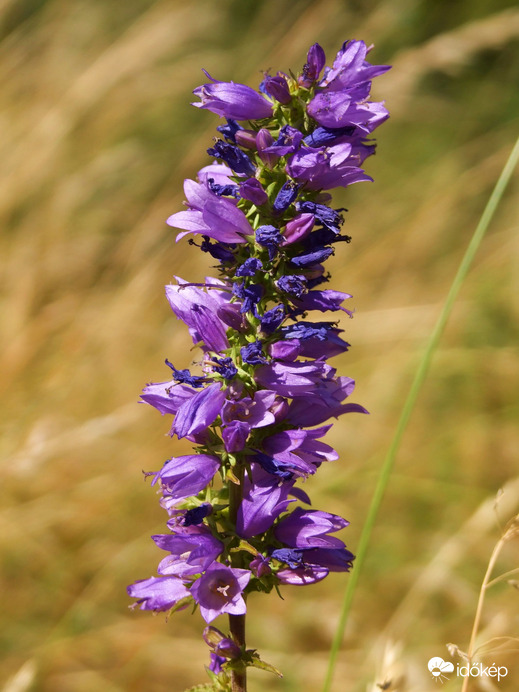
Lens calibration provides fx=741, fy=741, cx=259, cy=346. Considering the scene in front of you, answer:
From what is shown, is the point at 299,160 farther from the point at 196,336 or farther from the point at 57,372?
the point at 57,372

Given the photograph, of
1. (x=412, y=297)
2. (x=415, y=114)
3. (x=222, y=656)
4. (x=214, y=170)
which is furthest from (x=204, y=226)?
(x=415, y=114)

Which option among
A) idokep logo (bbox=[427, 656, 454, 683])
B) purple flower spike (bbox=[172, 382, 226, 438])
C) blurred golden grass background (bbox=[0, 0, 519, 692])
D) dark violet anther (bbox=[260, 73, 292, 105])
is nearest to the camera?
purple flower spike (bbox=[172, 382, 226, 438])

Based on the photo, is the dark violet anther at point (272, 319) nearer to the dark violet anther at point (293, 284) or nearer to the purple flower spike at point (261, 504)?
the dark violet anther at point (293, 284)

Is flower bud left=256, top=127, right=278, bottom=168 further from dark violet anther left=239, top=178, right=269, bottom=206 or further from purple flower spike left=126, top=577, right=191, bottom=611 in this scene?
purple flower spike left=126, top=577, right=191, bottom=611

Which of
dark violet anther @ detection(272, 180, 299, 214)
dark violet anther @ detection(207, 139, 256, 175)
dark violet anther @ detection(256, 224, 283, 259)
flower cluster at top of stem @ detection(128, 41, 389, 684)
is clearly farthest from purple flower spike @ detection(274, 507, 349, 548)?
dark violet anther @ detection(207, 139, 256, 175)

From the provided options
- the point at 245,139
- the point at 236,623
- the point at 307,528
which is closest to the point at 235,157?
the point at 245,139

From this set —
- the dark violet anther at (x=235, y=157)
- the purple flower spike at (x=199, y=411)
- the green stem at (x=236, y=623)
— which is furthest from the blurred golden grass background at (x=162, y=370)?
the dark violet anther at (x=235, y=157)

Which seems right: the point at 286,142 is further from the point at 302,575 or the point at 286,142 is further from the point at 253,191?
the point at 302,575
